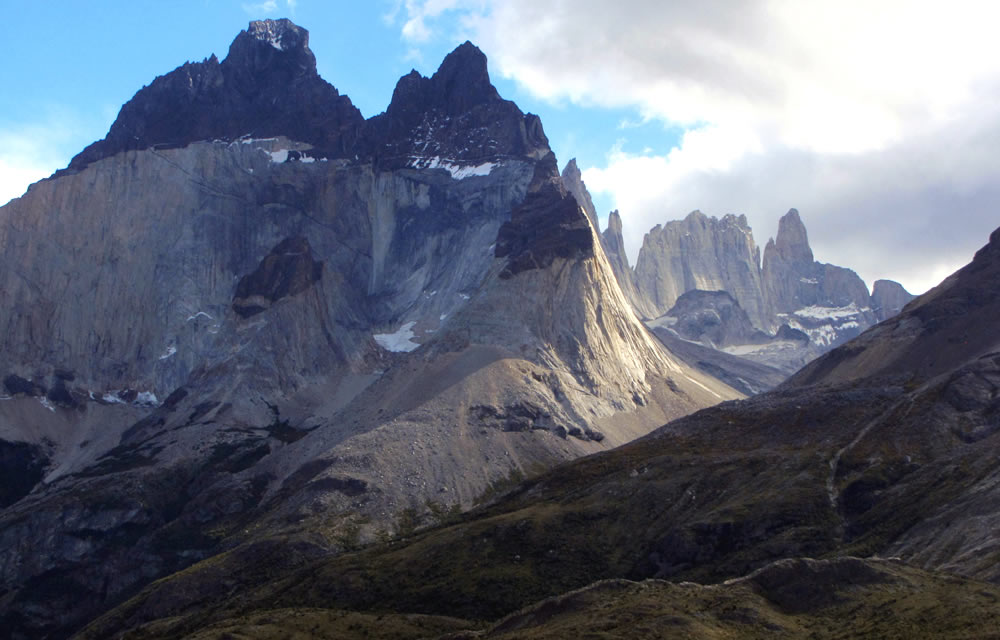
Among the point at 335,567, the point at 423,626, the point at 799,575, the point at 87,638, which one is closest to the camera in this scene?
the point at 799,575

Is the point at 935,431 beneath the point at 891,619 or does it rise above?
above

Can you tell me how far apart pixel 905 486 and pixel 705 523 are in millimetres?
28016

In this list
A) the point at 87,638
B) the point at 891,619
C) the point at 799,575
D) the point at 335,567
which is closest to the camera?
the point at 891,619

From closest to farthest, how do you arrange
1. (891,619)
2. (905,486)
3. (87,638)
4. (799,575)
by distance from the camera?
(891,619), (799,575), (905,486), (87,638)

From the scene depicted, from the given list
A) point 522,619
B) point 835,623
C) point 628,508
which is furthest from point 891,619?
point 628,508

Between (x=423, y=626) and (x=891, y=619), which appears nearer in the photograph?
(x=891, y=619)

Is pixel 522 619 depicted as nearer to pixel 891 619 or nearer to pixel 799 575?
pixel 799 575

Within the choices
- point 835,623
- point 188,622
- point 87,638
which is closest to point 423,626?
point 188,622

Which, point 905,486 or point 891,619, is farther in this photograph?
point 905,486

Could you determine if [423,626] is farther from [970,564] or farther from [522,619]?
[970,564]

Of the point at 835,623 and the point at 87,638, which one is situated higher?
the point at 87,638

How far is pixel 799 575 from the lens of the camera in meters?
128

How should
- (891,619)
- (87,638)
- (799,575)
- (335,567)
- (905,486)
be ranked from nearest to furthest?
(891,619) < (799,575) < (905,486) < (335,567) < (87,638)

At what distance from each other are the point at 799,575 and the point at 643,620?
759 inches
